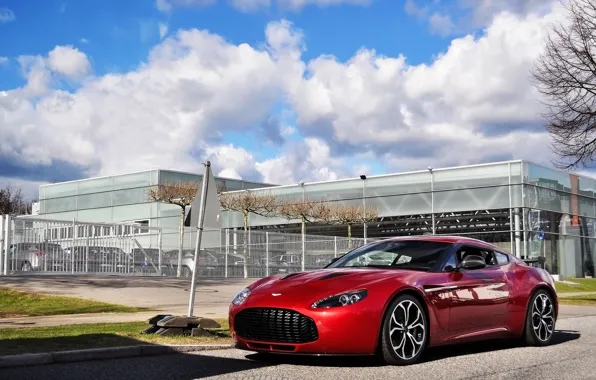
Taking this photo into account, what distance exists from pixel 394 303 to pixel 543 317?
311 centimetres

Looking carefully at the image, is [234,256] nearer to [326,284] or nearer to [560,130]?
[560,130]

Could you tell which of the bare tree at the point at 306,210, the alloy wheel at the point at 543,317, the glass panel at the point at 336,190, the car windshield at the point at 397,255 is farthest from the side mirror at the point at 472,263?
the glass panel at the point at 336,190

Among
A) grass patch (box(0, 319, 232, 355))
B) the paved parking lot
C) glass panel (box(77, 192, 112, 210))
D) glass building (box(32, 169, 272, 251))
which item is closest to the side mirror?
grass patch (box(0, 319, 232, 355))

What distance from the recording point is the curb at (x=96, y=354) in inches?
289

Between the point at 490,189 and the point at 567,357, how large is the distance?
3199cm

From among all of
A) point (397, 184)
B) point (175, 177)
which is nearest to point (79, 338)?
point (397, 184)

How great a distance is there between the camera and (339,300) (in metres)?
7.00

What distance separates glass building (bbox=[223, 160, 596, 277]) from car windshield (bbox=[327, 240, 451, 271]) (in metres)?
31.4

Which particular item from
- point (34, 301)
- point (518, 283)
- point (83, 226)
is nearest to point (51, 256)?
point (83, 226)

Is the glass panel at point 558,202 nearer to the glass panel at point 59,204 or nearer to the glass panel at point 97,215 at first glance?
the glass panel at point 97,215

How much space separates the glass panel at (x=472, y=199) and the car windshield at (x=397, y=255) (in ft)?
103

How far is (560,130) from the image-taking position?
22891mm

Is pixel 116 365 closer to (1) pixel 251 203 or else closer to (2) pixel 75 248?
(2) pixel 75 248

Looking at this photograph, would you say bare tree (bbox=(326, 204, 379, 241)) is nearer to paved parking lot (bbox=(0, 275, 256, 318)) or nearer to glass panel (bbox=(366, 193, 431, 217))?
glass panel (bbox=(366, 193, 431, 217))
